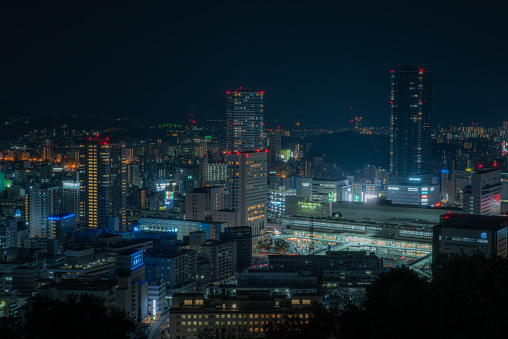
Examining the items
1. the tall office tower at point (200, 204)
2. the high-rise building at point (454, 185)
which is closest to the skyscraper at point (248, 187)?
the tall office tower at point (200, 204)

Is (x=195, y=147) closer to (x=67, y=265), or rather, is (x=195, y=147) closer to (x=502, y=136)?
(x=502, y=136)

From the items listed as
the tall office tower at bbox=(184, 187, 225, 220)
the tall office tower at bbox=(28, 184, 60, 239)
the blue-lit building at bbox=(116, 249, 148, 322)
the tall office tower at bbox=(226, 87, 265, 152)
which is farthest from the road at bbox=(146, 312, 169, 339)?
the tall office tower at bbox=(226, 87, 265, 152)

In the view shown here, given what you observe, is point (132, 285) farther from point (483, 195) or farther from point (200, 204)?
point (483, 195)

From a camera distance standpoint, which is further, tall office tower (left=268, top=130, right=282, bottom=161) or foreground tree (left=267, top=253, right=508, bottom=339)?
tall office tower (left=268, top=130, right=282, bottom=161)

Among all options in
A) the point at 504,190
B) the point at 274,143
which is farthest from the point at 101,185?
the point at 274,143

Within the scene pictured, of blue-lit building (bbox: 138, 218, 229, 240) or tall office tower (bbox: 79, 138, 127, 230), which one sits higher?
tall office tower (bbox: 79, 138, 127, 230)

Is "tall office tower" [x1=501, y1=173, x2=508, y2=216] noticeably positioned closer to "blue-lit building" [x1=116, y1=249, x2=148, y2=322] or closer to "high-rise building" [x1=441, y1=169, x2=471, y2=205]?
"high-rise building" [x1=441, y1=169, x2=471, y2=205]
